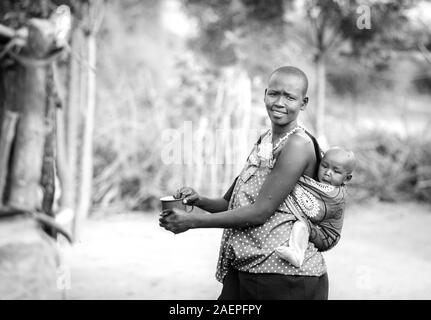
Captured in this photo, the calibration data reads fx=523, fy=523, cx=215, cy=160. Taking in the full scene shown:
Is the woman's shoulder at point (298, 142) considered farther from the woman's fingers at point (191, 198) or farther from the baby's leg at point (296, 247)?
the woman's fingers at point (191, 198)

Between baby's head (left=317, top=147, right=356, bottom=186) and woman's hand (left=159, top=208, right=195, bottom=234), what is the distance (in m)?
0.51

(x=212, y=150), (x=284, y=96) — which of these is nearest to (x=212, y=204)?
(x=284, y=96)

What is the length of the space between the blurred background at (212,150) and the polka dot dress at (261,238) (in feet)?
7.57

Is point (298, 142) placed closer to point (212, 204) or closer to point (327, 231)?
point (327, 231)

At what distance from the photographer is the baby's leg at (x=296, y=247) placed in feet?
5.82

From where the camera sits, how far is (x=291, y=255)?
5.80ft

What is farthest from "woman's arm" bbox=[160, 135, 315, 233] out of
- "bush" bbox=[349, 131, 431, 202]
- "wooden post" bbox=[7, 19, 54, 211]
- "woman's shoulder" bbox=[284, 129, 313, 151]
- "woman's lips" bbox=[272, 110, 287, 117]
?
"bush" bbox=[349, 131, 431, 202]

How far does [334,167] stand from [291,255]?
349mm

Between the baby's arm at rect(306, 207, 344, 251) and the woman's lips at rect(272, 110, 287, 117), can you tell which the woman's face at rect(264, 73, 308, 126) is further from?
the baby's arm at rect(306, 207, 344, 251)

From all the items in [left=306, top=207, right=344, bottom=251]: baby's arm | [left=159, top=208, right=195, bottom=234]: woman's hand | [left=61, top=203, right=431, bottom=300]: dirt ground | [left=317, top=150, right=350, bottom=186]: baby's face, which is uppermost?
[left=317, top=150, right=350, bottom=186]: baby's face

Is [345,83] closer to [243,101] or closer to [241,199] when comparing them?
[243,101]

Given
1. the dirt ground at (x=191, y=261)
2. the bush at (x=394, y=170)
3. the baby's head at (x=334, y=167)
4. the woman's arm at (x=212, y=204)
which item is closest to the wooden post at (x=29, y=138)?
the dirt ground at (x=191, y=261)

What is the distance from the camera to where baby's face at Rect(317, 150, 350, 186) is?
72.9 inches

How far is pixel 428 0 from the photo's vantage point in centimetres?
736
